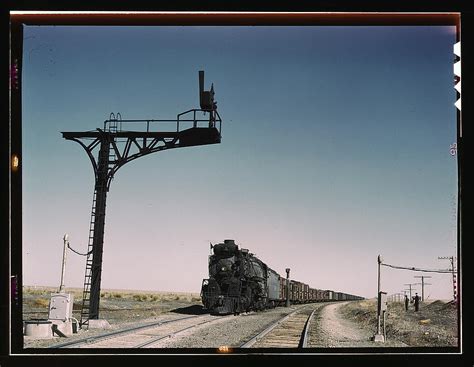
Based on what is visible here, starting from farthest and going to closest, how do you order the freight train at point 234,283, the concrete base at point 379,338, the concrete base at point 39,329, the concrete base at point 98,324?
the freight train at point 234,283 → the concrete base at point 98,324 → the concrete base at point 379,338 → the concrete base at point 39,329

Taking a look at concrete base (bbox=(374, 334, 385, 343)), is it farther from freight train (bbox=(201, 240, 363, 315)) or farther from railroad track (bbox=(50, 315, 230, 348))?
freight train (bbox=(201, 240, 363, 315))

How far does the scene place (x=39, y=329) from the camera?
9.88 metres

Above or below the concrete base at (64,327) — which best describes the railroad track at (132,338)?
below

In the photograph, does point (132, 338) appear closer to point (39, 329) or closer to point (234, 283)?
point (39, 329)

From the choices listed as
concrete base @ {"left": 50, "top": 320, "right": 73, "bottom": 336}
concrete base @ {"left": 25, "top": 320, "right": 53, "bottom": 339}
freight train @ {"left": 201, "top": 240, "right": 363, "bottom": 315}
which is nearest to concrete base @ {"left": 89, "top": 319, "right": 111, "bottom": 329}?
concrete base @ {"left": 50, "top": 320, "right": 73, "bottom": 336}

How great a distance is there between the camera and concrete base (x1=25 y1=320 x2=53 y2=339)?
977 cm

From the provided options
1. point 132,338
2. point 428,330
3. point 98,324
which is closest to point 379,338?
point 428,330

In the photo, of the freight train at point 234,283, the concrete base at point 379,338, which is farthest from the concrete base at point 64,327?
the freight train at point 234,283

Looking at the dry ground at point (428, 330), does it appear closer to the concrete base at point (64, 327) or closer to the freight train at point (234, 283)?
the freight train at point (234, 283)

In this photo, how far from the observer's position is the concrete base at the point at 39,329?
977cm

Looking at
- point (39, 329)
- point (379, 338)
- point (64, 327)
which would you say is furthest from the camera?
point (64, 327)

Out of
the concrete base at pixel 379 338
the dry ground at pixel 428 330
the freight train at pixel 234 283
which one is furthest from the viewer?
the freight train at pixel 234 283

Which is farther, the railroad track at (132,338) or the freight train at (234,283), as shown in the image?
the freight train at (234,283)
